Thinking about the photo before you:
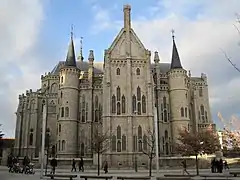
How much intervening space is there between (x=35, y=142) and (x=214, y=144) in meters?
33.8

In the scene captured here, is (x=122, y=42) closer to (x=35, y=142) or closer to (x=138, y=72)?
(x=138, y=72)

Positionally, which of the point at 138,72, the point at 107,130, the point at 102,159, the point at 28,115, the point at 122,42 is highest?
the point at 122,42

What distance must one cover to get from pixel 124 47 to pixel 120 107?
1091 cm

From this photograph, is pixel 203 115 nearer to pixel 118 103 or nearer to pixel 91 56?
pixel 118 103

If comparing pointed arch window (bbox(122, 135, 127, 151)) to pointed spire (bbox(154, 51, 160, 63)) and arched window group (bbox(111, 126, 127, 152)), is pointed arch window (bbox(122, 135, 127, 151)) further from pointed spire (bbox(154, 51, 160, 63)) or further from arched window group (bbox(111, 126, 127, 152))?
pointed spire (bbox(154, 51, 160, 63))

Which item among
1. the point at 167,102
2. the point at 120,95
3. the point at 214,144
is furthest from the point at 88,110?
the point at 214,144

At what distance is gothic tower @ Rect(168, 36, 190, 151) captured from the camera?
52.7m

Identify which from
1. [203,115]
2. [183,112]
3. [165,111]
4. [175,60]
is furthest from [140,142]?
[203,115]

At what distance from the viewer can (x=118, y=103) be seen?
161ft

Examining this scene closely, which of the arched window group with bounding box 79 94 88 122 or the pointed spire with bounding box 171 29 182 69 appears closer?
the arched window group with bounding box 79 94 88 122

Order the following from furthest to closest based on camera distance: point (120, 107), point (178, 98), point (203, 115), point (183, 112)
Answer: point (203, 115)
point (178, 98)
point (183, 112)
point (120, 107)

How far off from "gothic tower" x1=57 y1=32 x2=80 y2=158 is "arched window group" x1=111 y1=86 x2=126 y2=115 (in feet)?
27.1

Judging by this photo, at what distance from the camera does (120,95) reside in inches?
1950

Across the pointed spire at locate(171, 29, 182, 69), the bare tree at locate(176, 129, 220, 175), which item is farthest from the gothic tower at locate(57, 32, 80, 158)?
the pointed spire at locate(171, 29, 182, 69)
